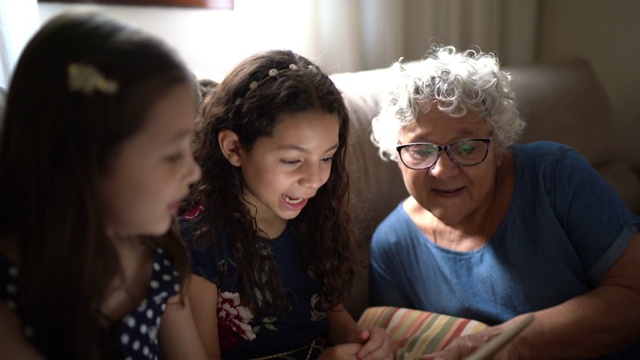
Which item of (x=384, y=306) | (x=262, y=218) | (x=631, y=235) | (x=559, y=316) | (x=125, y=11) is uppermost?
(x=125, y=11)

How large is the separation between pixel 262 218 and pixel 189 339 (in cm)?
30

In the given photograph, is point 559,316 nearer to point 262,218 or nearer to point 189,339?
point 262,218

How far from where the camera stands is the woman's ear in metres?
1.27

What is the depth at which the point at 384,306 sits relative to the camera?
177 centimetres

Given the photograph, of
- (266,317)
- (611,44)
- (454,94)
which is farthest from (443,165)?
(611,44)

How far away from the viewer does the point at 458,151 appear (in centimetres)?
155

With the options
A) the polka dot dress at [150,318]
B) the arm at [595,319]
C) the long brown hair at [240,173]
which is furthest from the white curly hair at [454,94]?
the polka dot dress at [150,318]

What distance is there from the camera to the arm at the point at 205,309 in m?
1.26

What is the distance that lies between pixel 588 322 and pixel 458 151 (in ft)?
1.54

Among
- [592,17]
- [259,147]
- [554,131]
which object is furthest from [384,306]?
[592,17]

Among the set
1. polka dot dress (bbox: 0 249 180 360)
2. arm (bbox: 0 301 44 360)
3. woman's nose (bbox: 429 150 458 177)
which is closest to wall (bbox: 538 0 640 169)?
woman's nose (bbox: 429 150 458 177)

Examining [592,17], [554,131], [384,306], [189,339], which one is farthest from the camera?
[592,17]

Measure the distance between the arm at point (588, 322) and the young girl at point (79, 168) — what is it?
2.77ft

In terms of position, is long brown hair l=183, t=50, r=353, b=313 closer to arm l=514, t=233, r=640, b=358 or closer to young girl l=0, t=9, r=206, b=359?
young girl l=0, t=9, r=206, b=359
